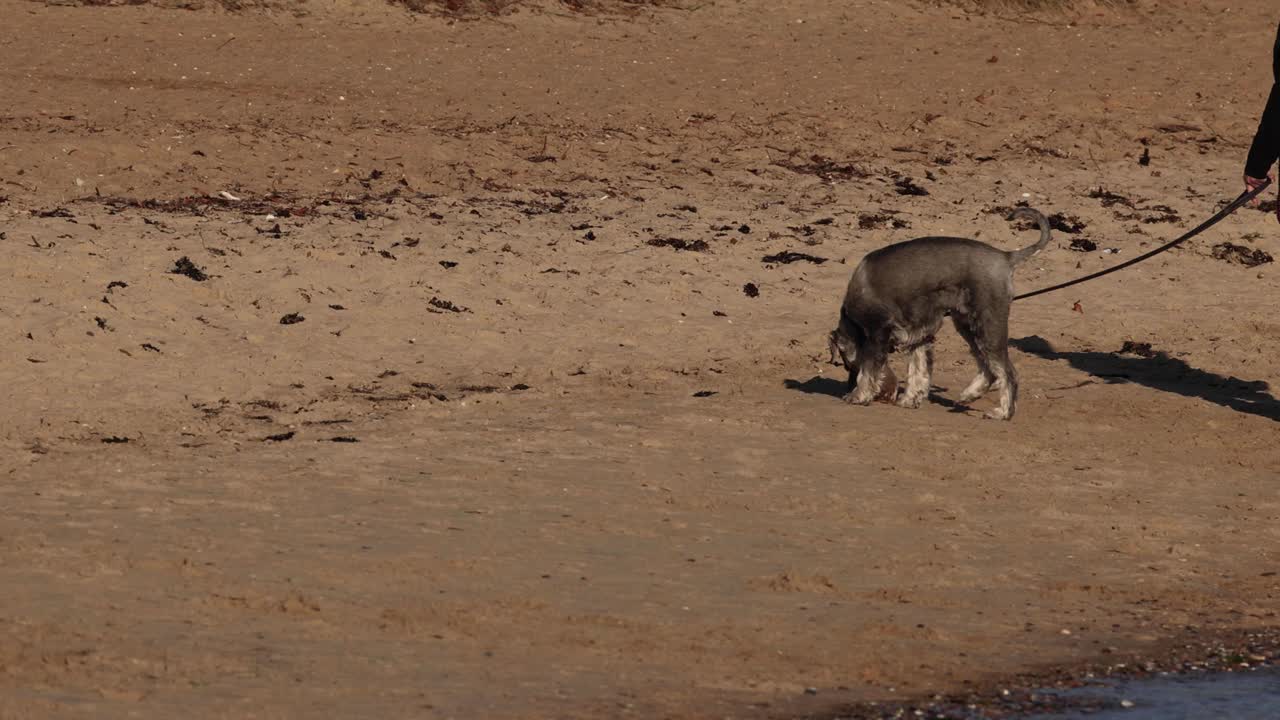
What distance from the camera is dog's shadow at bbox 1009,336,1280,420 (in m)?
12.5

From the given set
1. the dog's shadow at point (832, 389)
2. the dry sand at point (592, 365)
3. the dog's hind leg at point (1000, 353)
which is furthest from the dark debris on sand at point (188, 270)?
the dog's hind leg at point (1000, 353)

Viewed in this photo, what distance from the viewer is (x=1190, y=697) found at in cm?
755

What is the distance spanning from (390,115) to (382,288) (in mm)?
4513

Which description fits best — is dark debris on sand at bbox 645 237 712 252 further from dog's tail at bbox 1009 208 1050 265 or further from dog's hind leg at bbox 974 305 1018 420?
dog's hind leg at bbox 974 305 1018 420

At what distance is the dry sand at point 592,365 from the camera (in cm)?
756

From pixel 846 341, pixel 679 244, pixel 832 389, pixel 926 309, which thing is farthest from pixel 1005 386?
pixel 679 244

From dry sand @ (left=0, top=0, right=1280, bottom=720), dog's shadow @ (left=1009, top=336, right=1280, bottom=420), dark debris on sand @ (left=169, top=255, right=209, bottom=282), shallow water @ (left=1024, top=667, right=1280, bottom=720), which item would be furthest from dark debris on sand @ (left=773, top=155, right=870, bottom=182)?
shallow water @ (left=1024, top=667, right=1280, bottom=720)

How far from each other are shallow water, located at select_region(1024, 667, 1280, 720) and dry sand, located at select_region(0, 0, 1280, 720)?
34 cm

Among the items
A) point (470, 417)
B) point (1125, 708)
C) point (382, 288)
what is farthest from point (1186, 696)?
point (382, 288)

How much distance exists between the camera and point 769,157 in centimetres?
1739

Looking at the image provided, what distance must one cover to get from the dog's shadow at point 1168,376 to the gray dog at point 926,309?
1.62 metres

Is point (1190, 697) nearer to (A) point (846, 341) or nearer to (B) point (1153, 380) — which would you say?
(A) point (846, 341)

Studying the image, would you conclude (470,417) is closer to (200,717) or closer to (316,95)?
(200,717)

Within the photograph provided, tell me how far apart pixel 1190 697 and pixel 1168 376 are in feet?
19.3
